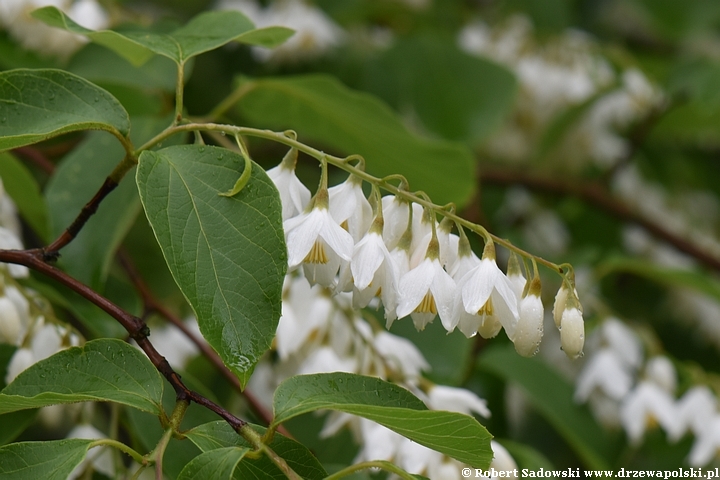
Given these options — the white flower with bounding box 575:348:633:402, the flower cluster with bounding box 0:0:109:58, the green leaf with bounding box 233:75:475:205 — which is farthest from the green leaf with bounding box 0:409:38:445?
the white flower with bounding box 575:348:633:402

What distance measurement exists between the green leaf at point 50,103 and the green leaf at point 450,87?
56.7 inches

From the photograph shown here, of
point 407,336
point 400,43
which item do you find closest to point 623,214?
point 400,43

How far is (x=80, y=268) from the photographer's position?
117 centimetres

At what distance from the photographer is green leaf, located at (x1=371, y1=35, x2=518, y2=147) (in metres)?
2.20

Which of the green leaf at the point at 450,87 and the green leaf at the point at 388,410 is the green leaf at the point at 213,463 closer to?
the green leaf at the point at 388,410

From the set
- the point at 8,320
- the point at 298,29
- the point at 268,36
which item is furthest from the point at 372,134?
the point at 298,29

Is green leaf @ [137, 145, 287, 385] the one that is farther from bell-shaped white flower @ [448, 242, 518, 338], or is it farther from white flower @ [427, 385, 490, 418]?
white flower @ [427, 385, 490, 418]

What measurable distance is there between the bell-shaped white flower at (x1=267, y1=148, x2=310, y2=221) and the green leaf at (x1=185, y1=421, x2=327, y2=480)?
0.89 feet

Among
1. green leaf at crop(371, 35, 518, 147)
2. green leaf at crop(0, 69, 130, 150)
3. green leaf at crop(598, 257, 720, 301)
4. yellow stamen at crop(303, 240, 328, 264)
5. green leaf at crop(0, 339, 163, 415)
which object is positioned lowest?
green leaf at crop(598, 257, 720, 301)

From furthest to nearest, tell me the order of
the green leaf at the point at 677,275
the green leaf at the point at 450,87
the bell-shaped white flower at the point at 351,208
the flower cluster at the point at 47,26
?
1. the green leaf at the point at 450,87
2. the green leaf at the point at 677,275
3. the flower cluster at the point at 47,26
4. the bell-shaped white flower at the point at 351,208

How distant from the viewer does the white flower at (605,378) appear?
5.61 feet

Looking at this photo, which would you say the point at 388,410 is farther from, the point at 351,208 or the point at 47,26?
the point at 47,26

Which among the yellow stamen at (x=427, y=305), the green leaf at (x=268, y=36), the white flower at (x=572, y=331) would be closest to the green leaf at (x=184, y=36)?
the green leaf at (x=268, y=36)

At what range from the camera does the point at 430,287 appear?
0.88 m
